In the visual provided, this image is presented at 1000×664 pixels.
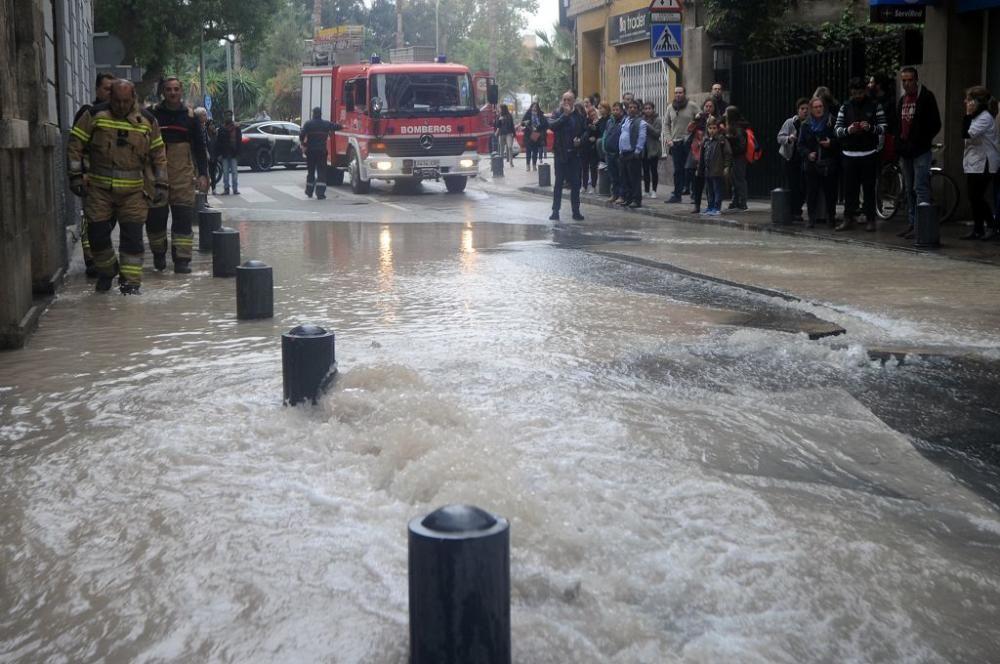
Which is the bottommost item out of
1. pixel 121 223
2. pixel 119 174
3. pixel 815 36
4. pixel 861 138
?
pixel 121 223

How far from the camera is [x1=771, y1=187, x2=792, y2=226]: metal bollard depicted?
16672 mm

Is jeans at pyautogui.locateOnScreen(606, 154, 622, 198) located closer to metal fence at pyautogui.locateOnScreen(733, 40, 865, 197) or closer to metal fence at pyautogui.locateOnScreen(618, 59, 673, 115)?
metal fence at pyautogui.locateOnScreen(733, 40, 865, 197)

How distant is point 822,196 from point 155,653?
1487 cm

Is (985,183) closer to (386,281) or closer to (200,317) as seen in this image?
(386,281)

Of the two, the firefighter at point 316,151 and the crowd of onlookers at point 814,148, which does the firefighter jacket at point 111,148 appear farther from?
the firefighter at point 316,151

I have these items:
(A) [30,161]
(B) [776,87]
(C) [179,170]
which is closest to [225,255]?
(C) [179,170]

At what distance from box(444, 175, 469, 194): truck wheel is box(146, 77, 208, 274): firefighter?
14114mm

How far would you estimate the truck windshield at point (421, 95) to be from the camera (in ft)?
82.9

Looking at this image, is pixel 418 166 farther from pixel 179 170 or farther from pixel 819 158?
pixel 179 170

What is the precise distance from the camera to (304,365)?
20.5ft

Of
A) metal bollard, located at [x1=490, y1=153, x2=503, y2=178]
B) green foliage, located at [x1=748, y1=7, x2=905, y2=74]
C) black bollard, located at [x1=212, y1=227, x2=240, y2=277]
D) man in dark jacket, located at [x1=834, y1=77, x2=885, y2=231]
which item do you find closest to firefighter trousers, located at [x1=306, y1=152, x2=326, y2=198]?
metal bollard, located at [x1=490, y1=153, x2=503, y2=178]

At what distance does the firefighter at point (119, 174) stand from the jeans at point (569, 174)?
8290 mm

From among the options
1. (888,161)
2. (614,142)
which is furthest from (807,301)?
(614,142)

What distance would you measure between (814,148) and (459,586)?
1412cm
